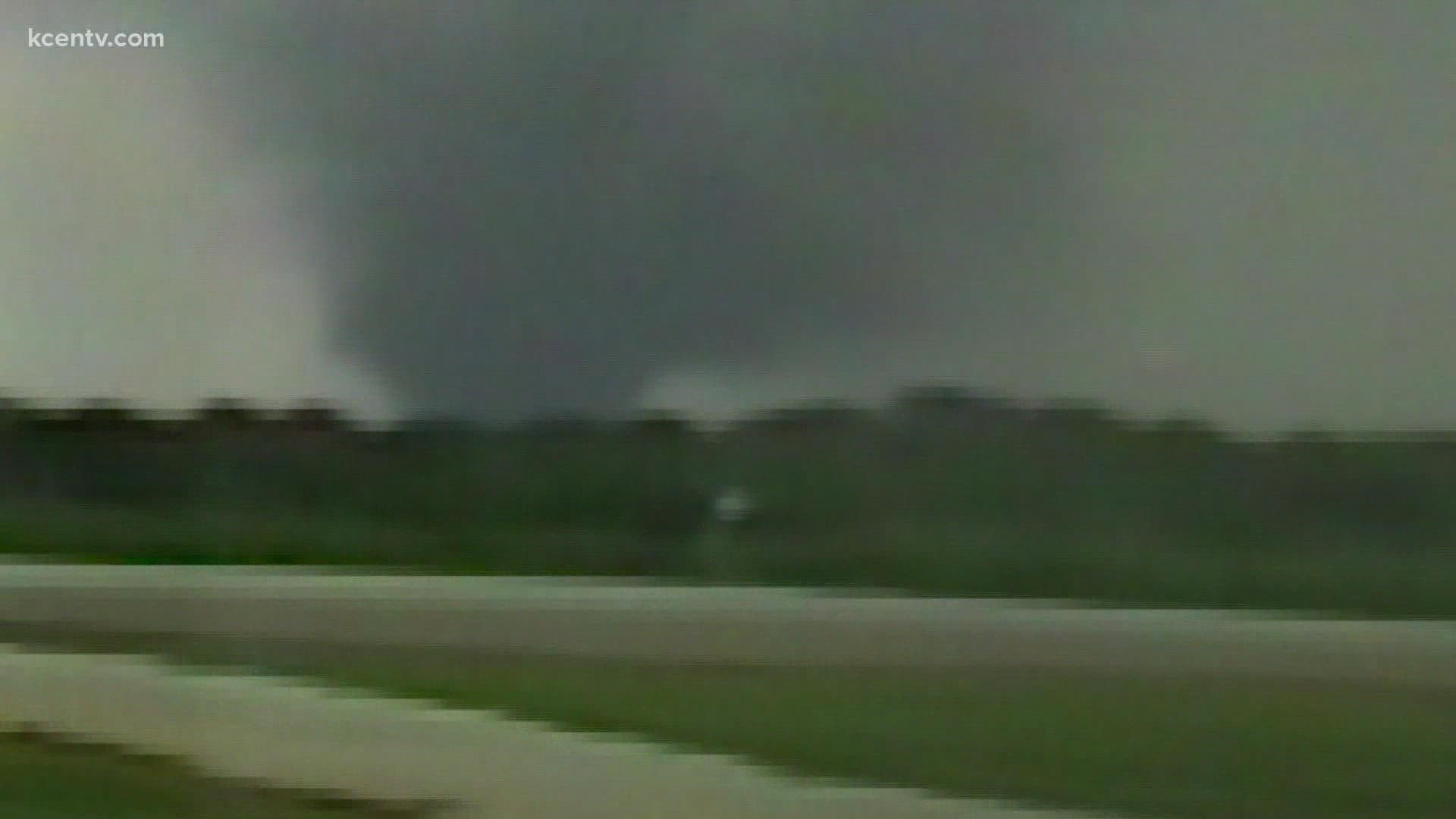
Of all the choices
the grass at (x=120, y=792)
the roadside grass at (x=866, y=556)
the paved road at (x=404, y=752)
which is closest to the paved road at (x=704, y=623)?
the roadside grass at (x=866, y=556)

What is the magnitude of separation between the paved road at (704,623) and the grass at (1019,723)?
0.17 m

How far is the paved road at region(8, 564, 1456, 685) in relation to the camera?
22.7ft

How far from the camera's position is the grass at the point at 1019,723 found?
5562mm

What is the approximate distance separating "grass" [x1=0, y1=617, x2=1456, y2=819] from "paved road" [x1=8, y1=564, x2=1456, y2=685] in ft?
0.56

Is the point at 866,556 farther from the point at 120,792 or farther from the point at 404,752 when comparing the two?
the point at 120,792

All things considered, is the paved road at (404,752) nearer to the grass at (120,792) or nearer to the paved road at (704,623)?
the grass at (120,792)

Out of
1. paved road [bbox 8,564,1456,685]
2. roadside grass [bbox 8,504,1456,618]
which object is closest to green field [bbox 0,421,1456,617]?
roadside grass [bbox 8,504,1456,618]

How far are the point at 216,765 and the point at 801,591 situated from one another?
3.02 metres

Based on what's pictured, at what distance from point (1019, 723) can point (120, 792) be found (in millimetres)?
3971

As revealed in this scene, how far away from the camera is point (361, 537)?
27.6 feet

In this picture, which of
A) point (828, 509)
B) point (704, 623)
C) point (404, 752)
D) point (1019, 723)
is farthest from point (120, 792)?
point (1019, 723)

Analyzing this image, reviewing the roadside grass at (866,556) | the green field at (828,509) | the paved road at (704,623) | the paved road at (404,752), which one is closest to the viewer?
the paved road at (404,752)

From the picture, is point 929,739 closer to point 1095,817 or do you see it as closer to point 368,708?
point 1095,817

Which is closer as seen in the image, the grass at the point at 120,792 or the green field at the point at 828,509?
the grass at the point at 120,792
